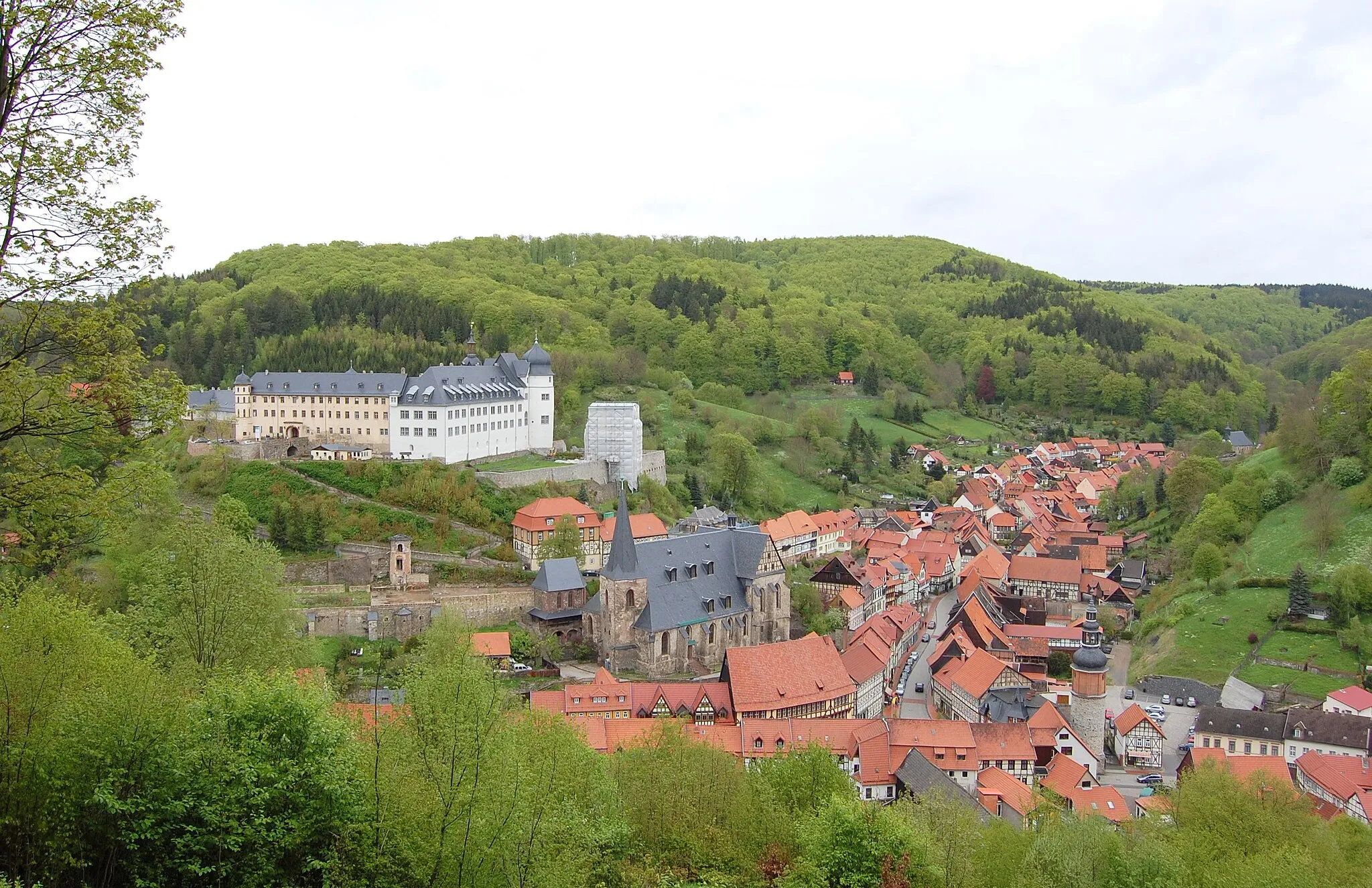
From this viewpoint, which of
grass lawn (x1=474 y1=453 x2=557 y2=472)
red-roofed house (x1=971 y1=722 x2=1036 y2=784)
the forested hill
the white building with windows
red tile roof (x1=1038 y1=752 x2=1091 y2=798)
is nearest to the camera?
red tile roof (x1=1038 y1=752 x2=1091 y2=798)

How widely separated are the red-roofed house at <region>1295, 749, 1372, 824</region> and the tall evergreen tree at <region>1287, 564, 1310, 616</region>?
1428cm

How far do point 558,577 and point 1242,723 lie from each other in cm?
2813

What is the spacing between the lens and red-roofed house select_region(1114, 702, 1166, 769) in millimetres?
38969

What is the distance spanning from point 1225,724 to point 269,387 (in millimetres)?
50130

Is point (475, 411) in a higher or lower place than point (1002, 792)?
higher

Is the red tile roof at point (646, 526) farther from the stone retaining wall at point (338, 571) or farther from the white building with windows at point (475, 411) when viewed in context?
the stone retaining wall at point (338, 571)

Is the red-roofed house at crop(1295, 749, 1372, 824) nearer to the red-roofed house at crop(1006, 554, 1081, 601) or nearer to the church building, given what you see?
the church building

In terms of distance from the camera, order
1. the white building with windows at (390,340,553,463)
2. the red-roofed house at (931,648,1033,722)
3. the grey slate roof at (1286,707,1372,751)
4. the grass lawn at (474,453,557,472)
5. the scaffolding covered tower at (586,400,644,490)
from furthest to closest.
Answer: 1. the scaffolding covered tower at (586,400,644,490)
2. the grass lawn at (474,453,557,472)
3. the white building with windows at (390,340,553,463)
4. the red-roofed house at (931,648,1033,722)
5. the grey slate roof at (1286,707,1372,751)

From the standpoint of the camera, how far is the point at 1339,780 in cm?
3341

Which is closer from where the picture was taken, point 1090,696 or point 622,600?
point 1090,696

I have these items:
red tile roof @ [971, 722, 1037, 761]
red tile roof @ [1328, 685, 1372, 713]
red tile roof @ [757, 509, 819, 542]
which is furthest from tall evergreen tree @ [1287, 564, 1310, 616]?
red tile roof @ [757, 509, 819, 542]

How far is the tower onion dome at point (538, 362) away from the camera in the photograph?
206 feet

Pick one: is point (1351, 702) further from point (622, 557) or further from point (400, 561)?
point (400, 561)

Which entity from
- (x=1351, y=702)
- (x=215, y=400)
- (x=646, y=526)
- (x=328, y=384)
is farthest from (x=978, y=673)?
(x=215, y=400)
